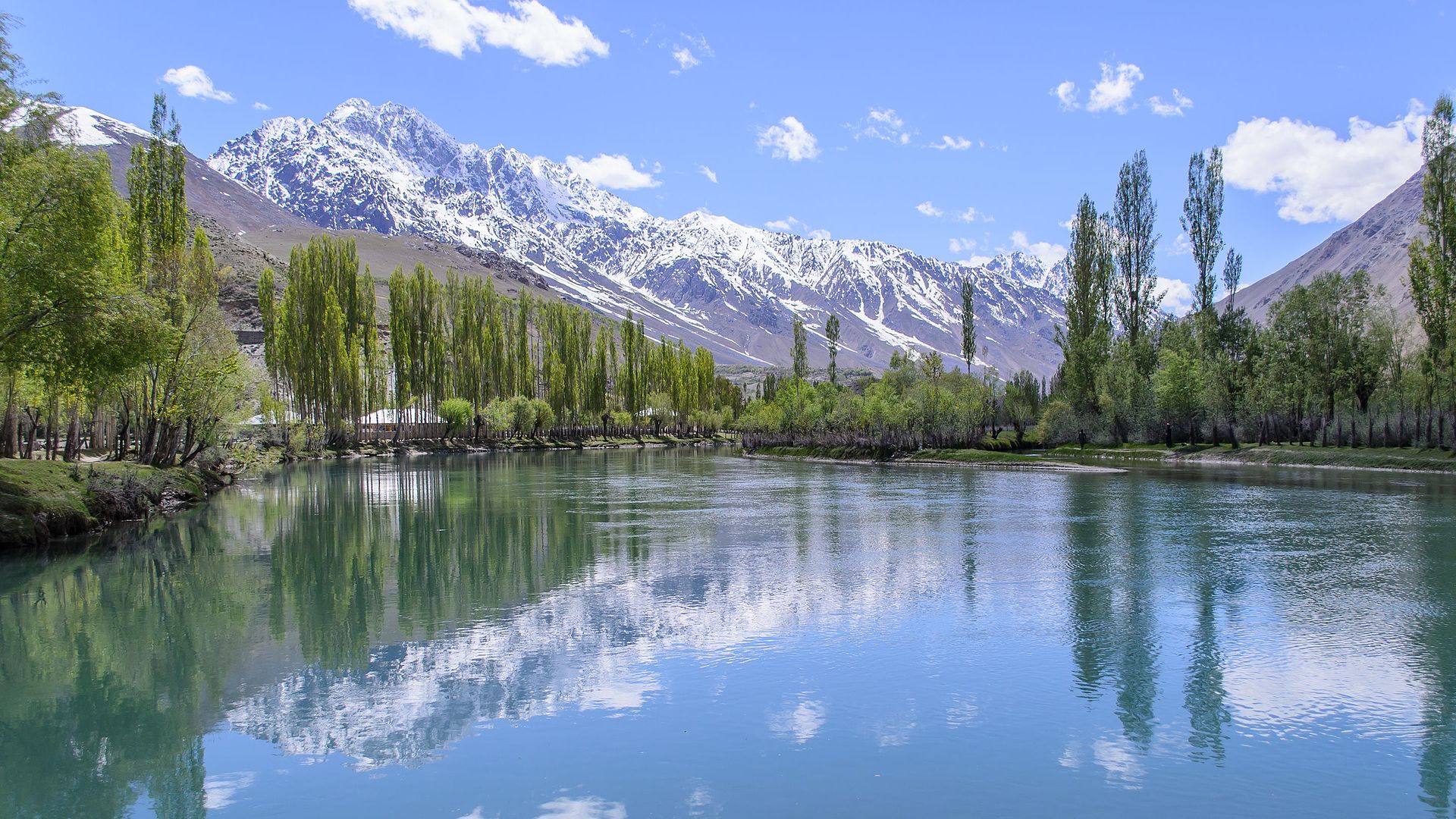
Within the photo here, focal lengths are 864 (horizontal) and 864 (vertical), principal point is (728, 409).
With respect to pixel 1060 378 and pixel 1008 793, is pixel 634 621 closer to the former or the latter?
pixel 1008 793

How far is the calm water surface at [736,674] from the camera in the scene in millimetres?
9883

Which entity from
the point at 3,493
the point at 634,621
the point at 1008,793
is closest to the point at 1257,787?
the point at 1008,793

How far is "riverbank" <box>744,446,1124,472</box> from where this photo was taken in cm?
6475

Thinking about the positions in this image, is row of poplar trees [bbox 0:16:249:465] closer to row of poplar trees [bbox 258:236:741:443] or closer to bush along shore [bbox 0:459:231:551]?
bush along shore [bbox 0:459:231:551]

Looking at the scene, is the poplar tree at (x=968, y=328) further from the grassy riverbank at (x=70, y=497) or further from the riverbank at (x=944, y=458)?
the grassy riverbank at (x=70, y=497)

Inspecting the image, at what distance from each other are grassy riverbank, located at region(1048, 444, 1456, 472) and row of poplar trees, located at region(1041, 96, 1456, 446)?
2.33m

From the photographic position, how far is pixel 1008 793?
9.62 meters

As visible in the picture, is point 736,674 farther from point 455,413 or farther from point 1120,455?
point 455,413

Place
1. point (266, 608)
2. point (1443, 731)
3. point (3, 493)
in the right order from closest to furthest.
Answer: point (1443, 731) → point (266, 608) → point (3, 493)

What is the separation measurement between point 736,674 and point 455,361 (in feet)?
331

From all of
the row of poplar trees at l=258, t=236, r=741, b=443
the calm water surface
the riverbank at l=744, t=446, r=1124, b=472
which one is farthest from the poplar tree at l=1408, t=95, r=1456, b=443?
the row of poplar trees at l=258, t=236, r=741, b=443

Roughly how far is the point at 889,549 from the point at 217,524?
25.5 meters

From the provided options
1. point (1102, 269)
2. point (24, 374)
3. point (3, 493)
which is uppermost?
point (1102, 269)

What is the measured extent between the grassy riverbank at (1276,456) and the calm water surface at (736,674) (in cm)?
2972
